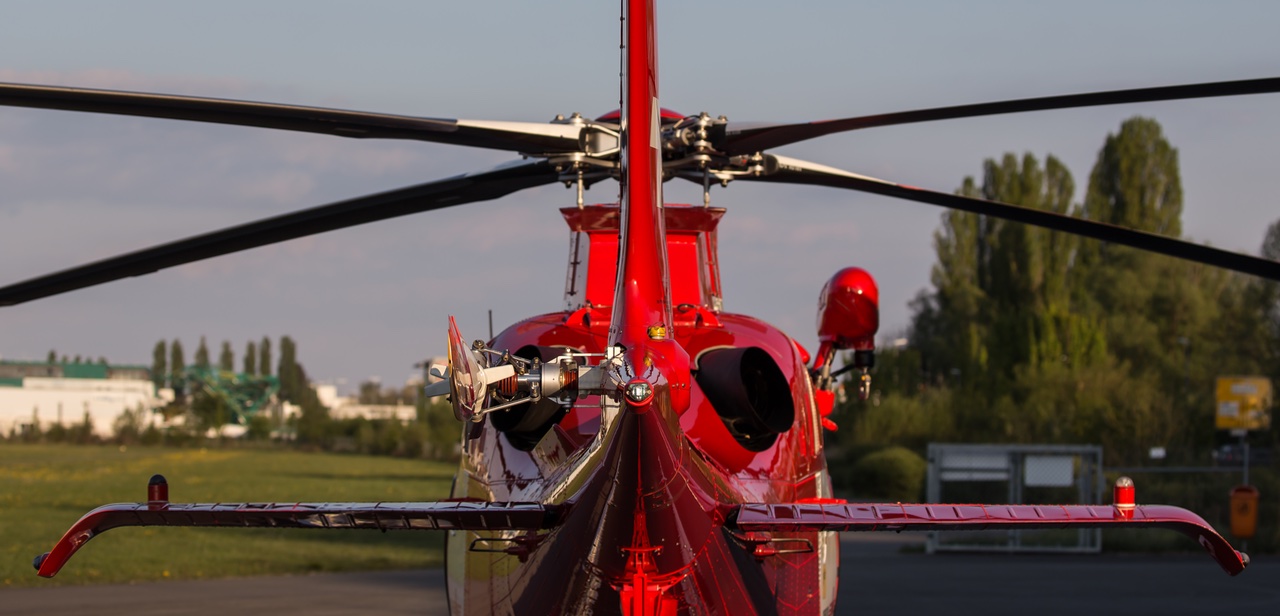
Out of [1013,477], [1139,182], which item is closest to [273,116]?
[1013,477]

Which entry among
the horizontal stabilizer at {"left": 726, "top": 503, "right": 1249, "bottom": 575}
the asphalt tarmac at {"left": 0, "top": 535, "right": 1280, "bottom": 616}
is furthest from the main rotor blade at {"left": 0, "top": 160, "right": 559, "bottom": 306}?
the asphalt tarmac at {"left": 0, "top": 535, "right": 1280, "bottom": 616}

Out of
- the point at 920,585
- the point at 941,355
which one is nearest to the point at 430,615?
the point at 920,585

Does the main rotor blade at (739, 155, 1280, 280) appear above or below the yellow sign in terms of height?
above

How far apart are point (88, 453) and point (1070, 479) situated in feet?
175

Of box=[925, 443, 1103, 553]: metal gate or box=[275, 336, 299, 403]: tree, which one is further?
box=[275, 336, 299, 403]: tree

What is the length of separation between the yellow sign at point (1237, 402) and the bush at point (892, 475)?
7.99 metres

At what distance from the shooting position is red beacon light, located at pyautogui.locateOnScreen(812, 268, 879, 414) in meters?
10.9

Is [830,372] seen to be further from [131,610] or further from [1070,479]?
[1070,479]

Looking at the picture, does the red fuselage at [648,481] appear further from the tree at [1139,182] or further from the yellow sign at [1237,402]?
the tree at [1139,182]

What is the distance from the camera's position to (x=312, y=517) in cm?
610

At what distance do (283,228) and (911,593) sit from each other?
37.5ft

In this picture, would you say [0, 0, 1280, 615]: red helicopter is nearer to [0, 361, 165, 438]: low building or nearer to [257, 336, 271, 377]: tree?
[0, 361, 165, 438]: low building

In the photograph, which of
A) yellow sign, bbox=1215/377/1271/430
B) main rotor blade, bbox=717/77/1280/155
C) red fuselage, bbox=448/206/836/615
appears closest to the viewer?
red fuselage, bbox=448/206/836/615

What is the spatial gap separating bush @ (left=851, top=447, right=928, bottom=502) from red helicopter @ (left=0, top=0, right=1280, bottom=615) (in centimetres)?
2681
